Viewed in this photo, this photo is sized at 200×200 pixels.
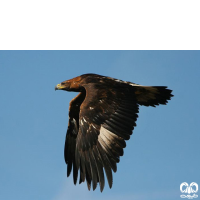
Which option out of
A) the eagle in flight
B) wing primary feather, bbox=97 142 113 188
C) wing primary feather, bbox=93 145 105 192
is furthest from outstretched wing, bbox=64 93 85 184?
wing primary feather, bbox=97 142 113 188

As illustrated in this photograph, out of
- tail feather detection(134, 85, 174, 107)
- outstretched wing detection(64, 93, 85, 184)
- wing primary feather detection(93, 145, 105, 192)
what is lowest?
wing primary feather detection(93, 145, 105, 192)

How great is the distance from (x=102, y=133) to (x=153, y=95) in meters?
2.07

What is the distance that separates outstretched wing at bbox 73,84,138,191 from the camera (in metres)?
9.17

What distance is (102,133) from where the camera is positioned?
937 cm

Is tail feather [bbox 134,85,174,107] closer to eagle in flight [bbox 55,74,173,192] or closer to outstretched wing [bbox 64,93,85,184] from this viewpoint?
eagle in flight [bbox 55,74,173,192]

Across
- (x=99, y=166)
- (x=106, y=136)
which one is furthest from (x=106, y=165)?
(x=106, y=136)

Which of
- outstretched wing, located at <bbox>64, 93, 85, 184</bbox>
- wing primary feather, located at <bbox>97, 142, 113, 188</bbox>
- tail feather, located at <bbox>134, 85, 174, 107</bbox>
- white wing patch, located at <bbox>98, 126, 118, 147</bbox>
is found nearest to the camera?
wing primary feather, located at <bbox>97, 142, 113, 188</bbox>

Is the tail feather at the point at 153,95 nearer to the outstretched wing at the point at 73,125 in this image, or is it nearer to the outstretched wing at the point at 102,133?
the outstretched wing at the point at 102,133

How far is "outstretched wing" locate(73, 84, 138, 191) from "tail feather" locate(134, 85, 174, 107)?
0.92 meters

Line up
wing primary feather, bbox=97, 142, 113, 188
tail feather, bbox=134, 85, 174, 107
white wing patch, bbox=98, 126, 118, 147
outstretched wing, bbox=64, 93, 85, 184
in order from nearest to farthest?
wing primary feather, bbox=97, 142, 113, 188
white wing patch, bbox=98, 126, 118, 147
tail feather, bbox=134, 85, 174, 107
outstretched wing, bbox=64, 93, 85, 184

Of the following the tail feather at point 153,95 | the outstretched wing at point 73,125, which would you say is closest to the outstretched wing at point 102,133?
the tail feather at point 153,95

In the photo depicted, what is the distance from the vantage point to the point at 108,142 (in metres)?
9.26

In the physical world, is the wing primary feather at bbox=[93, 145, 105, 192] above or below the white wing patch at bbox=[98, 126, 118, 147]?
below
